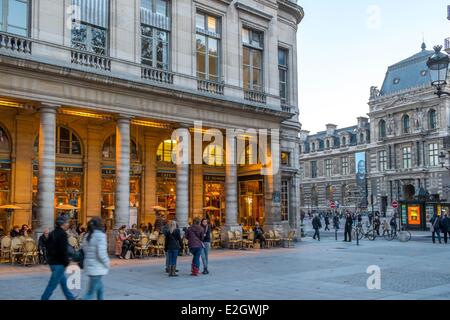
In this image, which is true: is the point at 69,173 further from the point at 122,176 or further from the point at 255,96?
the point at 255,96

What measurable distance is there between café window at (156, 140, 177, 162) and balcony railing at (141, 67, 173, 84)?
222 inches

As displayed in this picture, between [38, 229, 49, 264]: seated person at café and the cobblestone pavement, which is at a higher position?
[38, 229, 49, 264]: seated person at café

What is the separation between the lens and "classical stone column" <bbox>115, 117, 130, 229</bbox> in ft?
72.2

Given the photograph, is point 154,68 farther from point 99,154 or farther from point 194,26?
point 99,154

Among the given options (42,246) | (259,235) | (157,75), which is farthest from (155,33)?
(259,235)

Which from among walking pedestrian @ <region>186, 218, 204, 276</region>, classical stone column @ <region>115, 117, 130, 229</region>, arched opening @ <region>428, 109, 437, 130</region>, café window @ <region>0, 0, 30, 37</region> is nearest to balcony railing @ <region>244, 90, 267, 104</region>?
classical stone column @ <region>115, 117, 130, 229</region>

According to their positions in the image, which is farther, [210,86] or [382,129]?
[382,129]

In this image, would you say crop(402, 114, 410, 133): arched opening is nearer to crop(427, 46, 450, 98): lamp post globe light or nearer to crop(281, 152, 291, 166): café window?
crop(281, 152, 291, 166): café window

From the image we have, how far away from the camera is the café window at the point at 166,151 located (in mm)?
29095

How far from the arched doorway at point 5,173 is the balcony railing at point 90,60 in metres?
5.17

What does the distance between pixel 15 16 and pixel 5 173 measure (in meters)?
7.11

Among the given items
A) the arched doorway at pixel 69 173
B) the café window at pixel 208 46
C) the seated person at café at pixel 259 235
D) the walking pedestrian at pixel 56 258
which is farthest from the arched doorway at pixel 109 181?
the walking pedestrian at pixel 56 258

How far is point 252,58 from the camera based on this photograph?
95.3 ft
